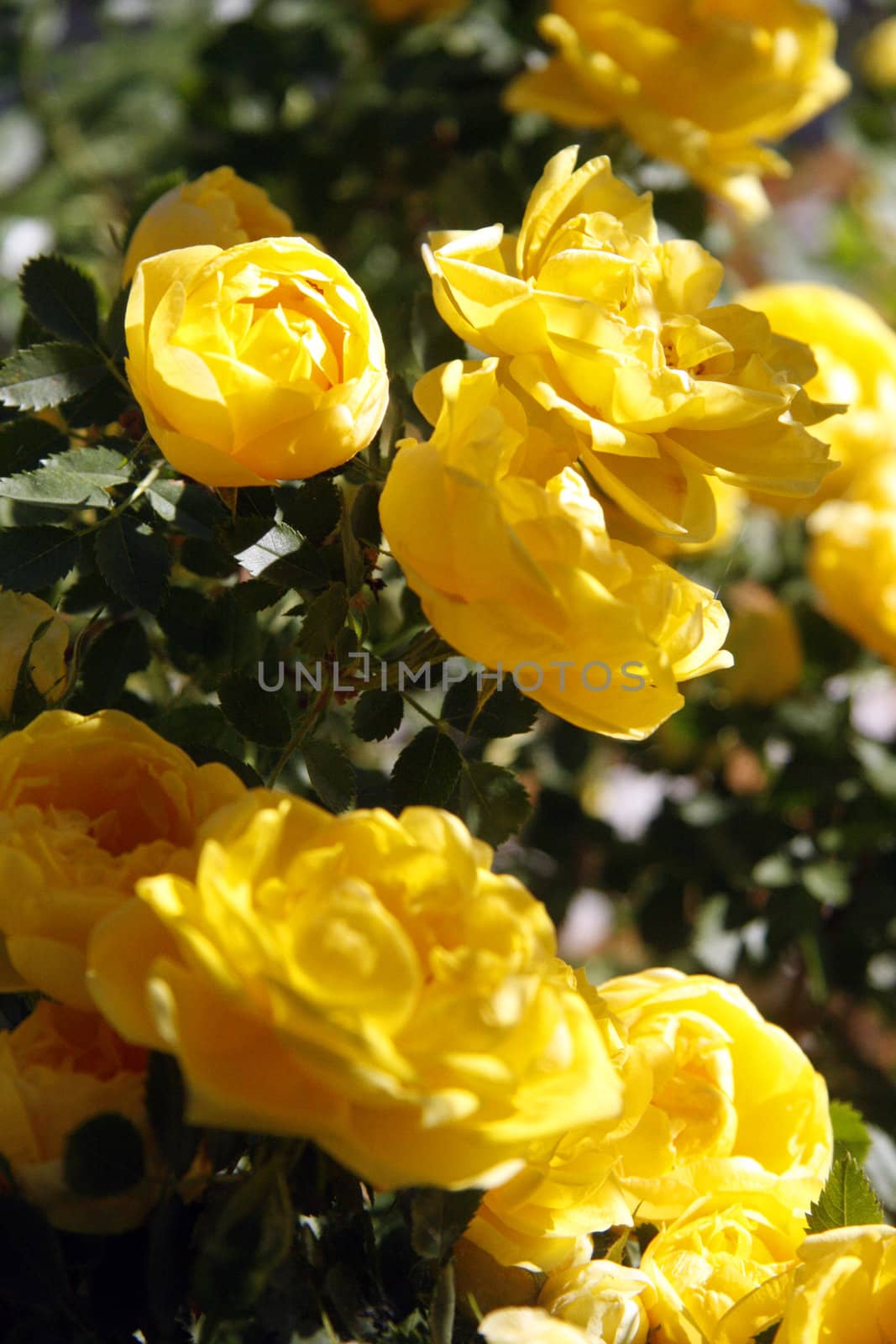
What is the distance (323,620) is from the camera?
429 millimetres

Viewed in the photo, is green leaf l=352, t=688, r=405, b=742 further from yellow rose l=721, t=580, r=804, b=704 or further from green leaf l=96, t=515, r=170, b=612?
yellow rose l=721, t=580, r=804, b=704

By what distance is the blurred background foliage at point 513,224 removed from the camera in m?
0.84

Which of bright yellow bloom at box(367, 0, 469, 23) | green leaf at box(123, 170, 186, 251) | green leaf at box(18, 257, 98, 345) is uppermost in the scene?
green leaf at box(123, 170, 186, 251)

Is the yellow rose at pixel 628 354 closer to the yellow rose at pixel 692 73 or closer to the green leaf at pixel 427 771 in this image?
the green leaf at pixel 427 771

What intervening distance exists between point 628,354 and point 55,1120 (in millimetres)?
286

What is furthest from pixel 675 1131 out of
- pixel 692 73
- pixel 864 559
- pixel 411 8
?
pixel 411 8

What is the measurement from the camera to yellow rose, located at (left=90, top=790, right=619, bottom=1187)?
0.30m

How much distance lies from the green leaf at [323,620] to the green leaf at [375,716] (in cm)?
3

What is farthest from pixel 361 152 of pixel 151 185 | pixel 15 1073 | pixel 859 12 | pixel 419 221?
pixel 15 1073

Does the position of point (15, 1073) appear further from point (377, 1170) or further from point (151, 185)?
point (151, 185)

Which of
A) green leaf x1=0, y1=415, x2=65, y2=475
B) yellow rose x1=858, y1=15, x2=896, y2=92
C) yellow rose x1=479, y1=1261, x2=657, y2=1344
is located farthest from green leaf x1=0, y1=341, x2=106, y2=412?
yellow rose x1=858, y1=15, x2=896, y2=92

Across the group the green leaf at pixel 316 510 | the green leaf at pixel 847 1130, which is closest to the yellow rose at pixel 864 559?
the green leaf at pixel 847 1130

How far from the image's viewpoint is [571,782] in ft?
3.11

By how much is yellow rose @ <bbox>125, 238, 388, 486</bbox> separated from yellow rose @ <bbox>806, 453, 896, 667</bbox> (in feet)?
1.67
